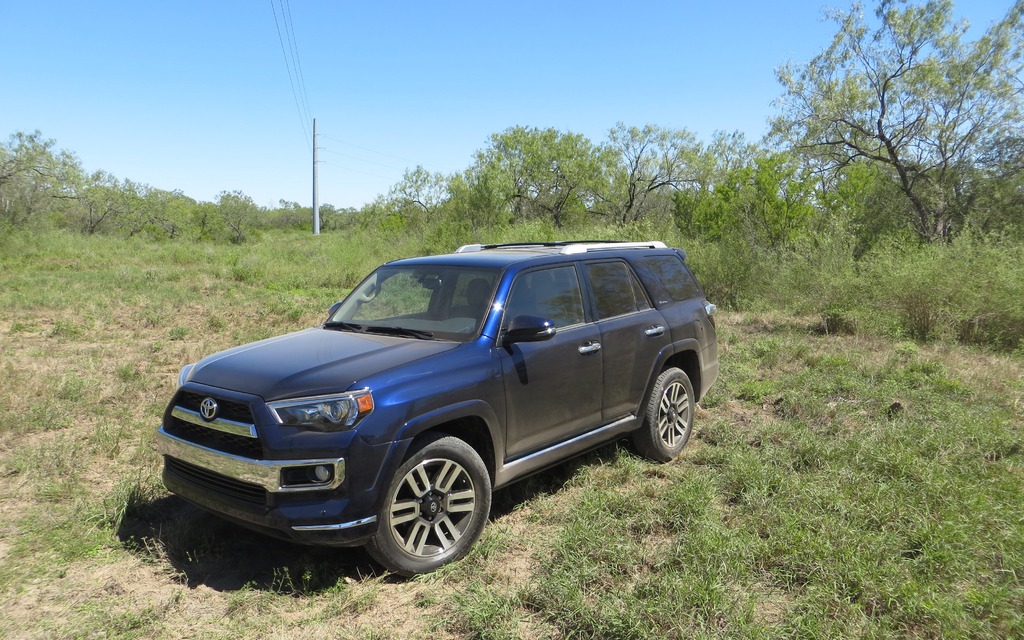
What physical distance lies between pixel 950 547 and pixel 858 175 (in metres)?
26.9

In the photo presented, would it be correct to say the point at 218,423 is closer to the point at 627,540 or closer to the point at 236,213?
the point at 627,540

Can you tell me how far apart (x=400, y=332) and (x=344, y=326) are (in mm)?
547

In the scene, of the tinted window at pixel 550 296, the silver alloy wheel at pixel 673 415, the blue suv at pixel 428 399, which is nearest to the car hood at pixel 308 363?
the blue suv at pixel 428 399

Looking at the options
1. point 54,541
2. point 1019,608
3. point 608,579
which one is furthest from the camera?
point 54,541

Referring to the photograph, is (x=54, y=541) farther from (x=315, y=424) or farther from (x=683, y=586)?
(x=683, y=586)

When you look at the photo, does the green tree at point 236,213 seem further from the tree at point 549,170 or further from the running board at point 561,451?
the running board at point 561,451

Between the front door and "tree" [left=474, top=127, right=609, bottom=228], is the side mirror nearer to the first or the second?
the front door

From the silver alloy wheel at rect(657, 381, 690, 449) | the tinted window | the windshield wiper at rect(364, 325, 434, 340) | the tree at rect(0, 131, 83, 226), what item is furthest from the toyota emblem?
the tree at rect(0, 131, 83, 226)

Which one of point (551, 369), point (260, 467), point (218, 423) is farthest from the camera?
point (551, 369)

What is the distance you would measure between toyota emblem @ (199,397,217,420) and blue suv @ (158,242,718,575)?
0.04 feet

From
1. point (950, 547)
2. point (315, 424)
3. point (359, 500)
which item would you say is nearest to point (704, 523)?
point (950, 547)

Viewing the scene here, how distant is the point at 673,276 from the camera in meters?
5.77

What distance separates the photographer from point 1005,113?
22.4 m

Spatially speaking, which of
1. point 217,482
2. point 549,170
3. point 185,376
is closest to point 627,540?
point 217,482
